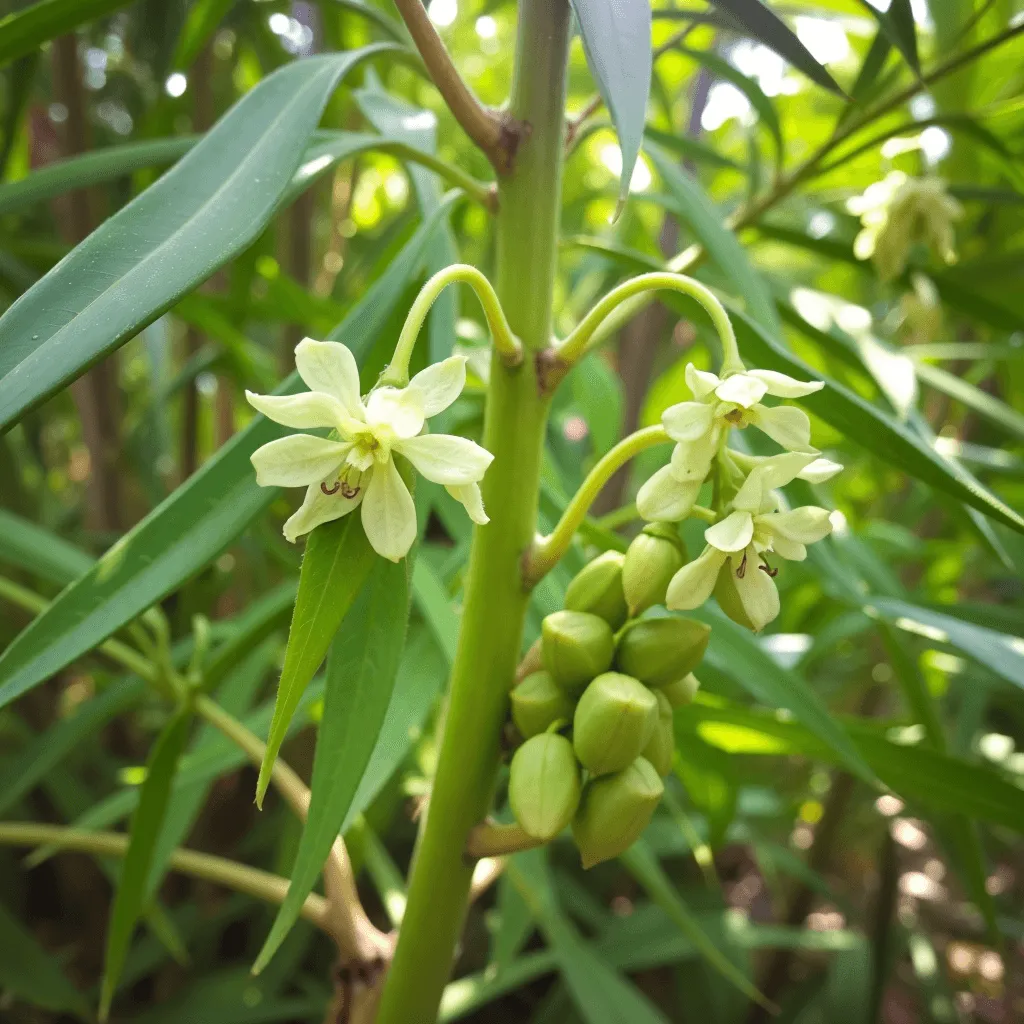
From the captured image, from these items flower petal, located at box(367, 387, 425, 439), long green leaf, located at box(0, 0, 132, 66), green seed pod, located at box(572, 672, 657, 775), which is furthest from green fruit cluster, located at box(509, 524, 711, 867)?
long green leaf, located at box(0, 0, 132, 66)

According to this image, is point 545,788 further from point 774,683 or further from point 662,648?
point 774,683

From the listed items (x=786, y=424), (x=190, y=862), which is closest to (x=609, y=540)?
(x=786, y=424)

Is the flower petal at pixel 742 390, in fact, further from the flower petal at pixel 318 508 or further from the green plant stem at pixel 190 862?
the green plant stem at pixel 190 862

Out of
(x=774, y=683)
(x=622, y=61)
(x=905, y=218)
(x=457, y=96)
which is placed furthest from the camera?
(x=905, y=218)

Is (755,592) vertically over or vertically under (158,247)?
under

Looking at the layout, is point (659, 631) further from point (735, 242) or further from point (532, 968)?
point (532, 968)

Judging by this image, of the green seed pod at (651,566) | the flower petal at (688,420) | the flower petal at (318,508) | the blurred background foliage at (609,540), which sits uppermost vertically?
the flower petal at (318,508)

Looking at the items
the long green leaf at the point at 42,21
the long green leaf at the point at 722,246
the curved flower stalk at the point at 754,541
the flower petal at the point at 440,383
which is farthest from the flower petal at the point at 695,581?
the long green leaf at the point at 42,21
